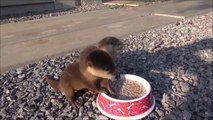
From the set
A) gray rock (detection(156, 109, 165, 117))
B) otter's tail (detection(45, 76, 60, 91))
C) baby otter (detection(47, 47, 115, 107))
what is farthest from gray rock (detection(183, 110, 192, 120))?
Answer: otter's tail (detection(45, 76, 60, 91))

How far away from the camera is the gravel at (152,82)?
3.40 metres

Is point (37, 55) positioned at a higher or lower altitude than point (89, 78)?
lower

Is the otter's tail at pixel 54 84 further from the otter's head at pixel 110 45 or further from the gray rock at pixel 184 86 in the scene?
the gray rock at pixel 184 86

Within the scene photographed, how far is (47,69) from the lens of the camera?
4.61 meters

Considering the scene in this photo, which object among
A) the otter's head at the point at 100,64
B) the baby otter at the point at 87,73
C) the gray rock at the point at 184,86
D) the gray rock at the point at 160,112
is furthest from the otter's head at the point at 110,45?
the gray rock at the point at 184,86

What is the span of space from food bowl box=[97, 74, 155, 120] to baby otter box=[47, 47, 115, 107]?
0.19m

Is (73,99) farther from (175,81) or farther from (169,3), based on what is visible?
(169,3)

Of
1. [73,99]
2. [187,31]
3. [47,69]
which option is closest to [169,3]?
[187,31]

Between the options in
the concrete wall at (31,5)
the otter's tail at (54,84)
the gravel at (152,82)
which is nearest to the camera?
the gravel at (152,82)

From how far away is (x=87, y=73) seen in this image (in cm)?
313

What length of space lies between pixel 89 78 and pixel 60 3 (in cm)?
837

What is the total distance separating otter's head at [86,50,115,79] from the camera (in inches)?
114

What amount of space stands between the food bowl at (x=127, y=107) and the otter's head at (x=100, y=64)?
337 mm

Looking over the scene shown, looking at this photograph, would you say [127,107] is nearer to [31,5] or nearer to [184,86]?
[184,86]
